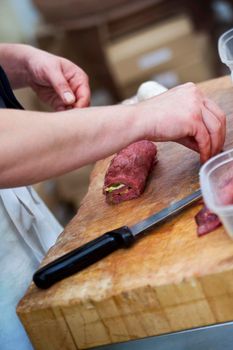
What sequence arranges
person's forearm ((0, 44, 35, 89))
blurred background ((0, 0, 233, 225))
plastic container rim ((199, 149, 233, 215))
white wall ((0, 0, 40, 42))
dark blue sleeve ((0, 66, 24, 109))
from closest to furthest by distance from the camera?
plastic container rim ((199, 149, 233, 215)) → dark blue sleeve ((0, 66, 24, 109)) → person's forearm ((0, 44, 35, 89)) → blurred background ((0, 0, 233, 225)) → white wall ((0, 0, 40, 42))

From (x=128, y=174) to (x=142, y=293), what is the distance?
1.25 feet

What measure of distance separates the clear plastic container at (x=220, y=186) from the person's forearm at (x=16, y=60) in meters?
0.69

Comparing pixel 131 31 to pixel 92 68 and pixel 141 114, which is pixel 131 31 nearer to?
pixel 92 68

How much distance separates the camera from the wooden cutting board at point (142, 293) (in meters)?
1.23

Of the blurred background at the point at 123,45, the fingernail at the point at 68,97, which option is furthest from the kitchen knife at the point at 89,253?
the blurred background at the point at 123,45

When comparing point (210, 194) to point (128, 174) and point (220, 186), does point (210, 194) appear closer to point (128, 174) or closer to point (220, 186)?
point (220, 186)

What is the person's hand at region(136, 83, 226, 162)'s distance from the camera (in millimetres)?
1400

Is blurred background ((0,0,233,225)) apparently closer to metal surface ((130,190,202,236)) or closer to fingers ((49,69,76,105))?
fingers ((49,69,76,105))

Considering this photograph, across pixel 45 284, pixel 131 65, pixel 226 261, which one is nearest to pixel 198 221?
pixel 226 261

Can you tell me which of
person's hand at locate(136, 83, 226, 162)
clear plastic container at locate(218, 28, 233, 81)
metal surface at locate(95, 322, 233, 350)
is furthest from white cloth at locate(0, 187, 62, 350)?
clear plastic container at locate(218, 28, 233, 81)

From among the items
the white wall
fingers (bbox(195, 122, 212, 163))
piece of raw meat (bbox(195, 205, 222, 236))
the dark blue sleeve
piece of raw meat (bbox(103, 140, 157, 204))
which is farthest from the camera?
the white wall

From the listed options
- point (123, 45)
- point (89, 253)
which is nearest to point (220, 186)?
point (89, 253)

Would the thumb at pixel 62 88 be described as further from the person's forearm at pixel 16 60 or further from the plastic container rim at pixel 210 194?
the plastic container rim at pixel 210 194

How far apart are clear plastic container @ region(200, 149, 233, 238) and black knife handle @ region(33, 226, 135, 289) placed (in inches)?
7.2
